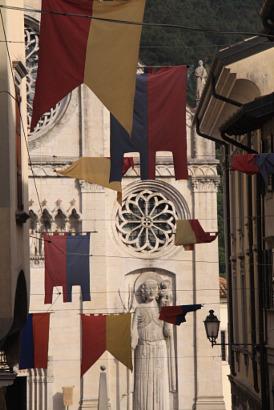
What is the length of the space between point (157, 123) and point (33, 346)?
1195cm

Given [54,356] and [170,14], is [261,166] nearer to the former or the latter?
[54,356]

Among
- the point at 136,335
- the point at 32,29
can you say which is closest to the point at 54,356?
the point at 136,335

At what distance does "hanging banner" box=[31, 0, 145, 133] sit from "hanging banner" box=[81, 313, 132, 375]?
613 inches

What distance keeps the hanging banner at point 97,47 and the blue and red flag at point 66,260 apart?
54.9ft

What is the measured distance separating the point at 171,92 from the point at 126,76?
3.87 meters

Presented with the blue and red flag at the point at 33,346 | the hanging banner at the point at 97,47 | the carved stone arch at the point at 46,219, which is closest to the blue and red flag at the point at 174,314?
the blue and red flag at the point at 33,346

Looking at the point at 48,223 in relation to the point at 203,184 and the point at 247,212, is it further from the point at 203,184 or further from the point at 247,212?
the point at 247,212

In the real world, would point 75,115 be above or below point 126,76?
above

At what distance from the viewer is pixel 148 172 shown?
2472cm

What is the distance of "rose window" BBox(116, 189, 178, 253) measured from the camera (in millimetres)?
52406

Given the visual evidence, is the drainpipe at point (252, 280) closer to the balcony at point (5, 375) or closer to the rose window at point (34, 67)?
the balcony at point (5, 375)

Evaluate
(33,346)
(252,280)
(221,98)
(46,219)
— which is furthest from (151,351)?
(221,98)

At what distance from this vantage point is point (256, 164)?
23250mm

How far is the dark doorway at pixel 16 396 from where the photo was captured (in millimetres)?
27812
